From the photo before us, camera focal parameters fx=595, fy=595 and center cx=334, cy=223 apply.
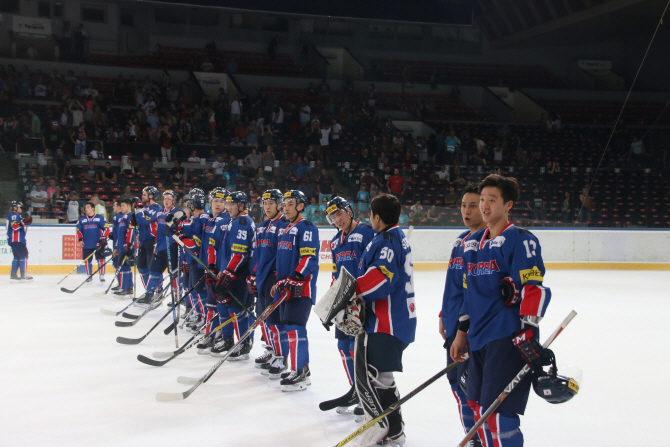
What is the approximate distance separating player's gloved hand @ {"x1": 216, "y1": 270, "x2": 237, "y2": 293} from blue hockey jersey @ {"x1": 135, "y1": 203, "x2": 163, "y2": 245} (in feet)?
11.0

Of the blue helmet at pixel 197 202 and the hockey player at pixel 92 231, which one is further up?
the blue helmet at pixel 197 202

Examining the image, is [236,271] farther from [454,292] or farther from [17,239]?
[17,239]

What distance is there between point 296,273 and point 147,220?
14.6 feet

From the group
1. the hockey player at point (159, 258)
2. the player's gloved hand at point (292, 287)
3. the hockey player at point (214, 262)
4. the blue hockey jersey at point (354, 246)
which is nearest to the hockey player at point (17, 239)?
the hockey player at point (159, 258)

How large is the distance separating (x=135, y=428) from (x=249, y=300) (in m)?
1.92

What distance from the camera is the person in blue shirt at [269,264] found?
4.57 meters

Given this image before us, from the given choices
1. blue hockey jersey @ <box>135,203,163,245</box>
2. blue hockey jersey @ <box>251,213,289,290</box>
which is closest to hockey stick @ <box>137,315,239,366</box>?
blue hockey jersey @ <box>251,213,289,290</box>

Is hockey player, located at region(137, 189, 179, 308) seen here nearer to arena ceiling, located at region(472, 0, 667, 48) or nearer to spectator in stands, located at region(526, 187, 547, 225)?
spectator in stands, located at region(526, 187, 547, 225)

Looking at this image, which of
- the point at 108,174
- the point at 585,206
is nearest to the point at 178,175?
the point at 108,174

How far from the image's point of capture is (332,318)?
9.77 ft

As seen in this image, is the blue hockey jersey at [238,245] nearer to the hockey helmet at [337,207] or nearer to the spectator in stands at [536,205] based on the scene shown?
the hockey helmet at [337,207]

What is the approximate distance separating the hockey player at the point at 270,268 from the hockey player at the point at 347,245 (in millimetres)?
782

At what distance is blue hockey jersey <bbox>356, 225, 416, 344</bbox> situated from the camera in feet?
9.87

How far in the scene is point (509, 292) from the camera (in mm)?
2408
